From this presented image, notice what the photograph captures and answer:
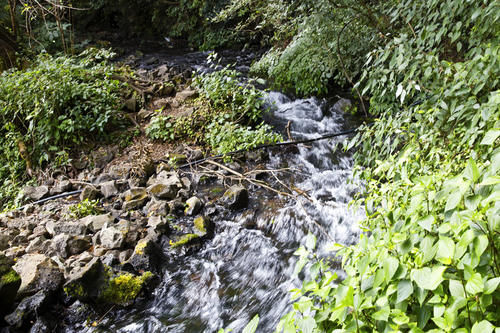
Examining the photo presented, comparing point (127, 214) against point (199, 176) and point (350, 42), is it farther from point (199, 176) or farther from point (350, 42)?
point (350, 42)

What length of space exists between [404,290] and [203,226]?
2.98m

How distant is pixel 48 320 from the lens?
2.73 m

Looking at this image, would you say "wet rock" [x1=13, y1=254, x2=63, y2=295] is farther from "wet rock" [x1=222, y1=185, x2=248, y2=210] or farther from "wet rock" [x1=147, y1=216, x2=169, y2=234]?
"wet rock" [x1=222, y1=185, x2=248, y2=210]

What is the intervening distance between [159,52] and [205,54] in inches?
84.1

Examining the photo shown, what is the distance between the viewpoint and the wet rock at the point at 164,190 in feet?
14.8

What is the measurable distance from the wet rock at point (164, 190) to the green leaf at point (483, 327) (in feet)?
13.1

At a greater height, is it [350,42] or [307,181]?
[350,42]

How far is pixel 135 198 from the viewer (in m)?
4.50

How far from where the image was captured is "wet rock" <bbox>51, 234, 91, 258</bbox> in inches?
135

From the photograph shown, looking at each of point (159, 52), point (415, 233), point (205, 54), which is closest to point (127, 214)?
point (415, 233)

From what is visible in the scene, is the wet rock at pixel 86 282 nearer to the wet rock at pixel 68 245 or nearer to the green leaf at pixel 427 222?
the wet rock at pixel 68 245

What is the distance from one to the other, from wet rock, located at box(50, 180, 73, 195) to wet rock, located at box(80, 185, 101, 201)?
52 centimetres

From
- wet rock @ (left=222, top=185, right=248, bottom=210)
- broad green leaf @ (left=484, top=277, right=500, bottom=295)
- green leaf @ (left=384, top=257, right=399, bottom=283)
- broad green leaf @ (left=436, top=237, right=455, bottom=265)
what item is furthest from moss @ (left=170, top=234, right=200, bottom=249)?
broad green leaf @ (left=484, top=277, right=500, bottom=295)

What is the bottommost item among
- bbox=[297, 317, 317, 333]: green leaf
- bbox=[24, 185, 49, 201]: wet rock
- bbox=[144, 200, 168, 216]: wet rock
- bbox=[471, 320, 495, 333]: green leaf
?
bbox=[144, 200, 168, 216]: wet rock
